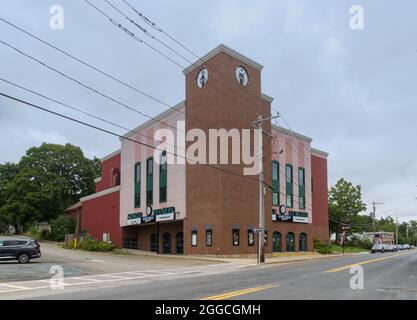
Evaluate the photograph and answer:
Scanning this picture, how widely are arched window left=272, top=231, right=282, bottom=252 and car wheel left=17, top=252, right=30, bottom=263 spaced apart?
1058 inches

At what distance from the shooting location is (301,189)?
5697cm

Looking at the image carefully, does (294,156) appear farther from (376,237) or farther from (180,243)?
(376,237)

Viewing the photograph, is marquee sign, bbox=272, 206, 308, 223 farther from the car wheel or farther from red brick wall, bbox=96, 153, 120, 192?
the car wheel

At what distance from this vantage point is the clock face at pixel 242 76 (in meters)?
44.2

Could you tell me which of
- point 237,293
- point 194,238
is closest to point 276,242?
point 194,238

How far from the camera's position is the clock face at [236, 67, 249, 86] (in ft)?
145

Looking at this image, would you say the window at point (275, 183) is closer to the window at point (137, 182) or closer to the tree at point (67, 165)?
the window at point (137, 182)

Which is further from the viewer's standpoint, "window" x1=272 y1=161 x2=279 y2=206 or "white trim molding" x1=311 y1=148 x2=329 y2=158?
"white trim molding" x1=311 y1=148 x2=329 y2=158

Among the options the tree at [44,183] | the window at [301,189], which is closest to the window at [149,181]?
the window at [301,189]

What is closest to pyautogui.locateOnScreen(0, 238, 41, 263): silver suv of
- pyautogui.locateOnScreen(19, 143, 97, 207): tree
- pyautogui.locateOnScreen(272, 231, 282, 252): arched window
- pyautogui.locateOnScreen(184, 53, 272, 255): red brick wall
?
pyautogui.locateOnScreen(184, 53, 272, 255): red brick wall

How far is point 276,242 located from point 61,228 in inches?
1107

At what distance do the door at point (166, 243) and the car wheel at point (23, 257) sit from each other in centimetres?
2012

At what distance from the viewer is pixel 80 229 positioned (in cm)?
6250
